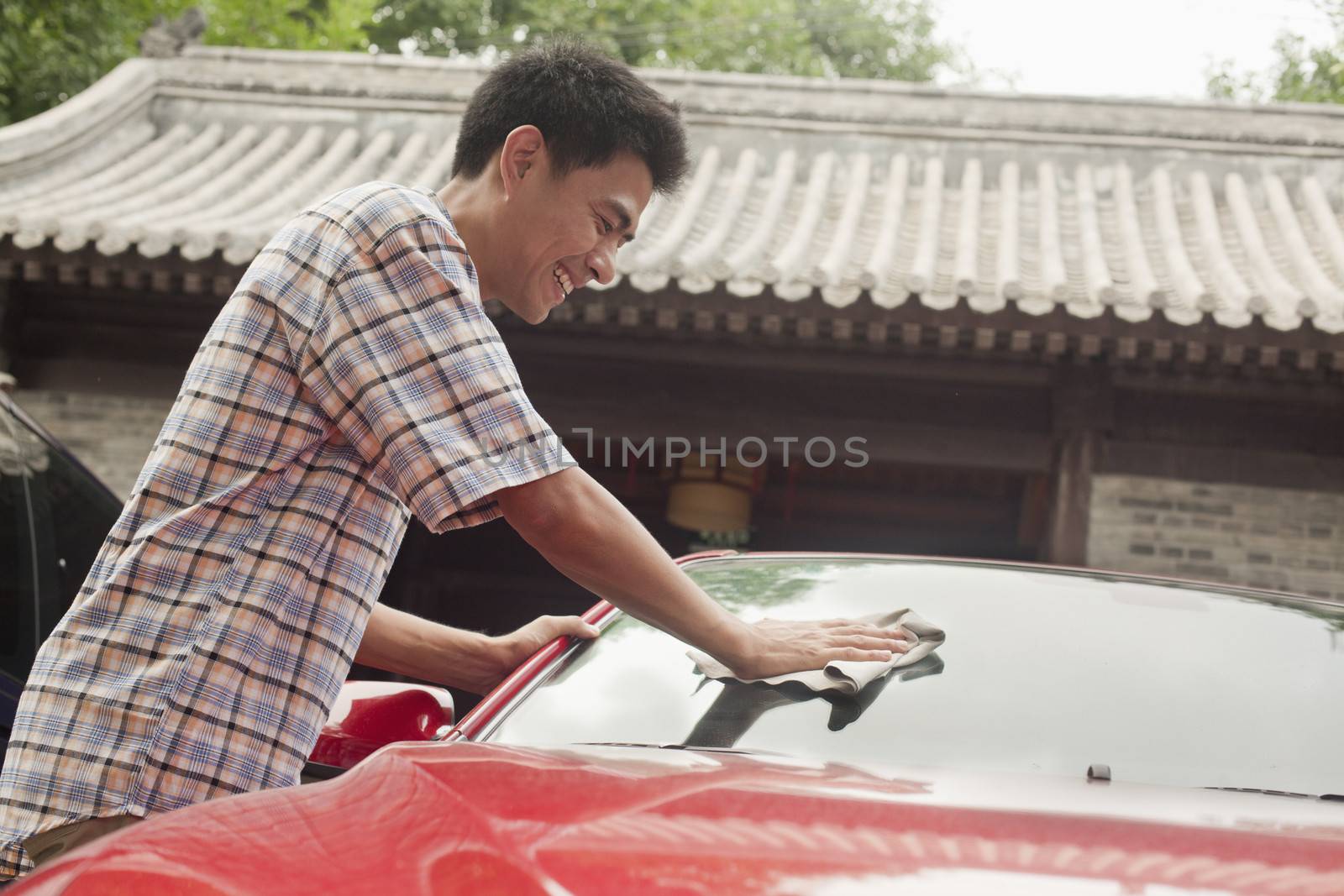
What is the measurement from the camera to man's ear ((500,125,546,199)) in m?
1.72

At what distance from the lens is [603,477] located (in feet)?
17.9

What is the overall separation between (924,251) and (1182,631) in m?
3.13

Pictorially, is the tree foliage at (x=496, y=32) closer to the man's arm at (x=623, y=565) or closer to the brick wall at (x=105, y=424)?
the brick wall at (x=105, y=424)

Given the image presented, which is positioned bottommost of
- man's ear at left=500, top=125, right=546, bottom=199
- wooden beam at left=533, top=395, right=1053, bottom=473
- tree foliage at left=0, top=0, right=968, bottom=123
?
man's ear at left=500, top=125, right=546, bottom=199

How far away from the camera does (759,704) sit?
1627 millimetres

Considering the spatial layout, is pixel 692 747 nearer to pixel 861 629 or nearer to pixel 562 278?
pixel 861 629

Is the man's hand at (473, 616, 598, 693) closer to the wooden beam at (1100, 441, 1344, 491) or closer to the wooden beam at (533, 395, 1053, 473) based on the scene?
the wooden beam at (533, 395, 1053, 473)

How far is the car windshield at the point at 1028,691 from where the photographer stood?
5.05ft

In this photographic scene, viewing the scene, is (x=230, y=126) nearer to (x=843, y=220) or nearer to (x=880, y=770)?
(x=843, y=220)

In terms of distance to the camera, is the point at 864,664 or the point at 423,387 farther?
the point at 864,664

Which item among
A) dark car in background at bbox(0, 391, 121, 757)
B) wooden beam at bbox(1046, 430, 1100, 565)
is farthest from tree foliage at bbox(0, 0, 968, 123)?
dark car in background at bbox(0, 391, 121, 757)

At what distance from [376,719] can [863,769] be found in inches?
31.6

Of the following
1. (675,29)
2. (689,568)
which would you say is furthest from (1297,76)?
(689,568)

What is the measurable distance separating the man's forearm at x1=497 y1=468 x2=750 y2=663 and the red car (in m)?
0.15
